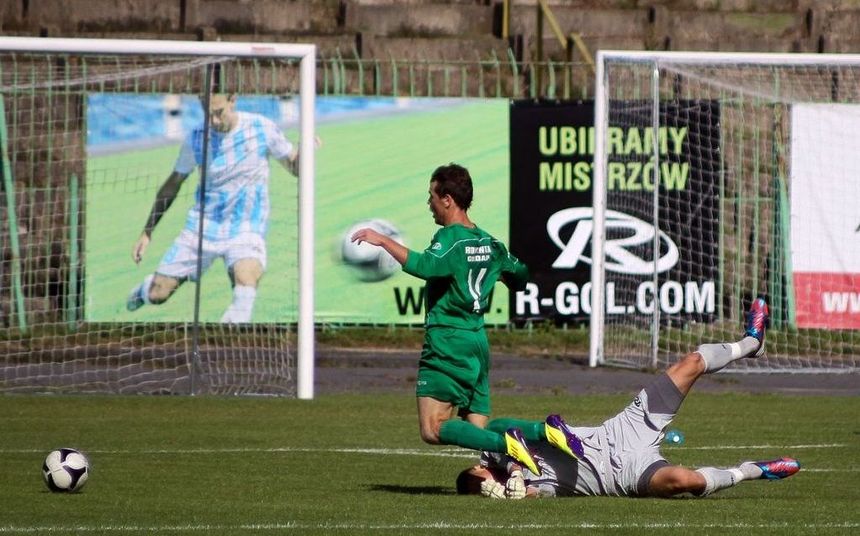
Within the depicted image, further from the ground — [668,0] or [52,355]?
[668,0]

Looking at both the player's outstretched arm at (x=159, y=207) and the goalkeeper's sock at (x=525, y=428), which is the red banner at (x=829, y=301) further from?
the goalkeeper's sock at (x=525, y=428)

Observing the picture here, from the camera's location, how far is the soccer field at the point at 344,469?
796cm

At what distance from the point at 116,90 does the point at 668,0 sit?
31.6 ft

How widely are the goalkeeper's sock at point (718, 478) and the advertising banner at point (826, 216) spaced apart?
10.3m

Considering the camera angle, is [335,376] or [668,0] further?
[668,0]

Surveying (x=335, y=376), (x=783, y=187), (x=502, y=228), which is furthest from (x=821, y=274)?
(x=335, y=376)

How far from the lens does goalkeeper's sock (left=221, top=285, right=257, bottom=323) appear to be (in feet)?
56.2

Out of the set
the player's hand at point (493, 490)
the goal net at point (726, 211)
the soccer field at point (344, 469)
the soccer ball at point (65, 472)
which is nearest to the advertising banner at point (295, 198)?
the goal net at point (726, 211)

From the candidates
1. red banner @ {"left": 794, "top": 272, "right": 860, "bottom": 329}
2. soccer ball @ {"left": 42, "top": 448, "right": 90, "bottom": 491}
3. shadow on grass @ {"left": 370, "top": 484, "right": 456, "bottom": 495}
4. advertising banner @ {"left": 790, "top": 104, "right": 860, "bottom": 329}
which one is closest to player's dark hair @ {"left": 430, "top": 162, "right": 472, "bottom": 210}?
shadow on grass @ {"left": 370, "top": 484, "right": 456, "bottom": 495}

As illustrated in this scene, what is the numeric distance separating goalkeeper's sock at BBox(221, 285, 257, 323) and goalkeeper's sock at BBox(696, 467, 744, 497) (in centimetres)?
905

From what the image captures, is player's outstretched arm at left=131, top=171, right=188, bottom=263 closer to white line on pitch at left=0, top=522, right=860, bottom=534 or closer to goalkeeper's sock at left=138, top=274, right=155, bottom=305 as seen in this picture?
goalkeeper's sock at left=138, top=274, right=155, bottom=305

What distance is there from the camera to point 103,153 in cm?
1862

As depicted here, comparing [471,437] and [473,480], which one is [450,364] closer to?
[471,437]

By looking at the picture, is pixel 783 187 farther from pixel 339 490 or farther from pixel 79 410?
pixel 339 490
